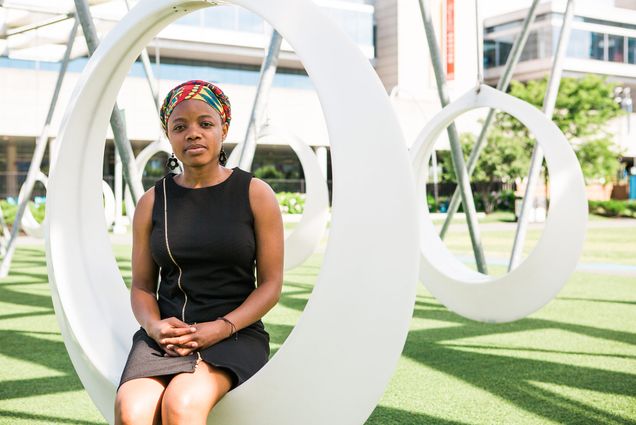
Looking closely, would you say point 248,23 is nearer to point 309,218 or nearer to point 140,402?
point 309,218

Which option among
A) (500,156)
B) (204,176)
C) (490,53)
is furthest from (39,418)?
(490,53)

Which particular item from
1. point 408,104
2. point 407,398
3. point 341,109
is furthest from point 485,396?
point 408,104

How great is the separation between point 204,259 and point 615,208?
3682 cm

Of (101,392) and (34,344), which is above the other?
(101,392)

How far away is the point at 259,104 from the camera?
6824 millimetres

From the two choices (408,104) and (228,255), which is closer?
(228,255)

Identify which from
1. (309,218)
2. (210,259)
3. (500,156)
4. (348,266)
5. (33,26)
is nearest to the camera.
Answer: (348,266)

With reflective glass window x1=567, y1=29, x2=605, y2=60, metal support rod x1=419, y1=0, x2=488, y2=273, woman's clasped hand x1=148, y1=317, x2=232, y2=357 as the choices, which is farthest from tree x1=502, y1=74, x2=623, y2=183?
woman's clasped hand x1=148, y1=317, x2=232, y2=357

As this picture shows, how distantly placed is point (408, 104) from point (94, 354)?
124 ft

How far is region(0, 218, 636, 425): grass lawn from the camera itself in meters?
4.86

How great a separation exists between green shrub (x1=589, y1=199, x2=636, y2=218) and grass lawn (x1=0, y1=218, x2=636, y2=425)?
28.3 metres

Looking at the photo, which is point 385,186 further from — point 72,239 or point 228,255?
point 72,239

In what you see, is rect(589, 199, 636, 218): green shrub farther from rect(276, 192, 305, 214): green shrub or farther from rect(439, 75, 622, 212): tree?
rect(276, 192, 305, 214): green shrub

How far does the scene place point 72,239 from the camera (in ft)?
12.7
